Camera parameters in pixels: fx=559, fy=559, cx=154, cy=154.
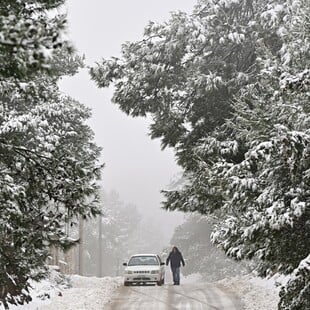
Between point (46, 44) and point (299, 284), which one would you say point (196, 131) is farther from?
point (46, 44)

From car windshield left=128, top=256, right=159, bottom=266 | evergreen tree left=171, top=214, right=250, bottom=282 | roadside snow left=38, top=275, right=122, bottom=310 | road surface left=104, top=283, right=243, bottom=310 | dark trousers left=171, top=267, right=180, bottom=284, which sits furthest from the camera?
evergreen tree left=171, top=214, right=250, bottom=282

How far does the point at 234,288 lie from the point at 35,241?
11994 millimetres

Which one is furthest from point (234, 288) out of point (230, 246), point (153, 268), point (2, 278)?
point (2, 278)

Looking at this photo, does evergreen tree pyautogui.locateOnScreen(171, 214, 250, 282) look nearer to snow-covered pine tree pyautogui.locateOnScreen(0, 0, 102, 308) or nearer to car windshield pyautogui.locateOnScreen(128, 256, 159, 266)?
car windshield pyautogui.locateOnScreen(128, 256, 159, 266)

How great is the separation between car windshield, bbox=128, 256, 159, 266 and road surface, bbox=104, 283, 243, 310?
127 inches

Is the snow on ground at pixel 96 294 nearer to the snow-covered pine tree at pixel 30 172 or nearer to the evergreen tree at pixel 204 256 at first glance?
the snow-covered pine tree at pixel 30 172

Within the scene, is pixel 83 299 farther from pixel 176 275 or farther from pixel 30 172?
pixel 176 275

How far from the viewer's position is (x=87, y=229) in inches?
Result: 2849

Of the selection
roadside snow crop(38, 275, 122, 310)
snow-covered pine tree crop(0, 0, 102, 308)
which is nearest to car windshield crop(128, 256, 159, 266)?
roadside snow crop(38, 275, 122, 310)

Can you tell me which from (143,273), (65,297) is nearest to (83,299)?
(65,297)

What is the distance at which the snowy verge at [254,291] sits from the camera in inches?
631

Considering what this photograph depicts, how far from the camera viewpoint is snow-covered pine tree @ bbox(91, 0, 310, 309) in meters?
9.59

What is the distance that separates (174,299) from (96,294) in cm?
256

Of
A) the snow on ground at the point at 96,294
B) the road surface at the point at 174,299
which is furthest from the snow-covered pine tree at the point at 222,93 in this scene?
the snow on ground at the point at 96,294
